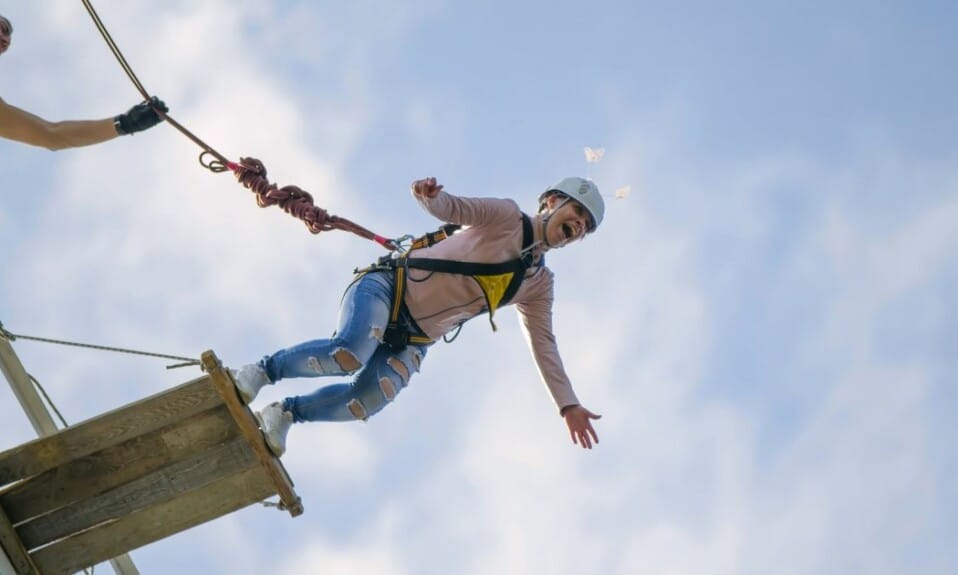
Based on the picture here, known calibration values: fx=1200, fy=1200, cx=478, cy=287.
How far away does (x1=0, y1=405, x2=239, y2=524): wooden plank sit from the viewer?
18.4ft

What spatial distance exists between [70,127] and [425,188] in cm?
201

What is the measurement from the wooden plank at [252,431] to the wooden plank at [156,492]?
0.11 metres

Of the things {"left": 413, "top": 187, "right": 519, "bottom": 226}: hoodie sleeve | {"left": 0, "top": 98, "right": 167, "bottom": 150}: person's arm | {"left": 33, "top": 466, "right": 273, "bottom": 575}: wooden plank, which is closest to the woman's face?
{"left": 0, "top": 98, "right": 167, "bottom": 150}: person's arm

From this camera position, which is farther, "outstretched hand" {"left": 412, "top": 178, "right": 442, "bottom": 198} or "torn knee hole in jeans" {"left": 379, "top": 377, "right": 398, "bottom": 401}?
"torn knee hole in jeans" {"left": 379, "top": 377, "right": 398, "bottom": 401}

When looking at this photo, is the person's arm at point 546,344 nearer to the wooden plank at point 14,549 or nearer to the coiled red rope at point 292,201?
the coiled red rope at point 292,201

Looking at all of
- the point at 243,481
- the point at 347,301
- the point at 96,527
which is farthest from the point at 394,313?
the point at 96,527

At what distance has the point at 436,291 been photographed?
632 centimetres

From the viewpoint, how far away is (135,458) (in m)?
5.65

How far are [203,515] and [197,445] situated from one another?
40 cm

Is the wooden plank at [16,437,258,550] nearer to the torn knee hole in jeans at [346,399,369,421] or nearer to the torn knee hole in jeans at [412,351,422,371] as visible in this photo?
the torn knee hole in jeans at [346,399,369,421]

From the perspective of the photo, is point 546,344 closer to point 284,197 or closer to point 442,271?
point 442,271

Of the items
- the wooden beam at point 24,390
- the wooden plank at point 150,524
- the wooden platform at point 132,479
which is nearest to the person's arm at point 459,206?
the wooden platform at point 132,479

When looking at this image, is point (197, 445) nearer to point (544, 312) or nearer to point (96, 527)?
point (96, 527)

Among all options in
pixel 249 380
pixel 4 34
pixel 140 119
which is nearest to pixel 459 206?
pixel 249 380
